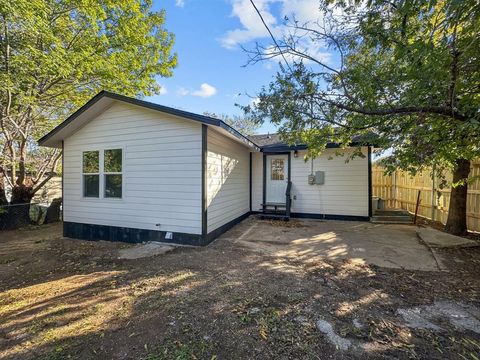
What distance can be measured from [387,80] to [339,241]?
378 centimetres

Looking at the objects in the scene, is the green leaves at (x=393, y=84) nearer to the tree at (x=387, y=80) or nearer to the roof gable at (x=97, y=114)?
the tree at (x=387, y=80)

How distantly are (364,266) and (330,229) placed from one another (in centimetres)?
298

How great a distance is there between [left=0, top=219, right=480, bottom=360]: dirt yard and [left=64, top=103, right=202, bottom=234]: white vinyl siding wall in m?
1.14

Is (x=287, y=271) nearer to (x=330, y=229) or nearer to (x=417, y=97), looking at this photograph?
(x=417, y=97)

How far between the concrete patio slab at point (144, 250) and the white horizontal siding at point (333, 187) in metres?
5.41

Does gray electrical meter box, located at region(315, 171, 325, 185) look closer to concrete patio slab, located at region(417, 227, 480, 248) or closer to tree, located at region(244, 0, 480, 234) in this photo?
concrete patio slab, located at region(417, 227, 480, 248)

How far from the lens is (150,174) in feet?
19.1

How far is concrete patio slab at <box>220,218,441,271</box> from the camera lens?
4598mm

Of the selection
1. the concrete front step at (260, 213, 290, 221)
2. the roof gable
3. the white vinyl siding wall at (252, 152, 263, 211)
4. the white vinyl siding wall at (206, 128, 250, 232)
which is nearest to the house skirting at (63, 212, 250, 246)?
the white vinyl siding wall at (206, 128, 250, 232)

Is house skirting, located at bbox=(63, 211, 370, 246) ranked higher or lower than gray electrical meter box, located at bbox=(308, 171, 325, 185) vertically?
lower

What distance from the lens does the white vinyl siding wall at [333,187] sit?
8289 millimetres

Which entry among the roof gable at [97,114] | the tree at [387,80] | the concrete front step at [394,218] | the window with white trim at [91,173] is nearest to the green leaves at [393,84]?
the tree at [387,80]

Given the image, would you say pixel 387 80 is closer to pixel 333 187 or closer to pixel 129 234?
pixel 333 187

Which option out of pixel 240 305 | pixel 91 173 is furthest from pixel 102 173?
pixel 240 305
